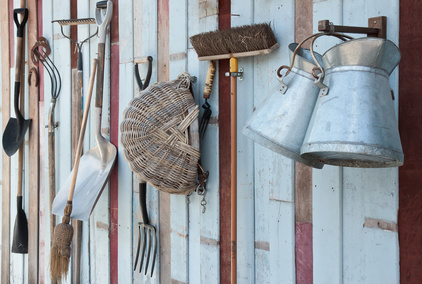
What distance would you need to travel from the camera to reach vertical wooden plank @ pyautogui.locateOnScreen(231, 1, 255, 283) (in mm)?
2244

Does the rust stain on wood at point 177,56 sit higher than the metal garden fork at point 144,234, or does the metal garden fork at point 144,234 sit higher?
the rust stain on wood at point 177,56

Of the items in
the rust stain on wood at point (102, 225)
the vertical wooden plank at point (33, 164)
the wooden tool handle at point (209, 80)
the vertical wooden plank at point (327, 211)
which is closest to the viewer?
the vertical wooden plank at point (327, 211)

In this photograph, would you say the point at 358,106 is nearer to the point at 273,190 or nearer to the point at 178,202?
the point at 273,190

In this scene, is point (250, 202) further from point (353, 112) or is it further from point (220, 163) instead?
point (353, 112)

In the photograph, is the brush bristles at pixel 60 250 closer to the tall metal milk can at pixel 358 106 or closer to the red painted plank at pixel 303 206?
the red painted plank at pixel 303 206

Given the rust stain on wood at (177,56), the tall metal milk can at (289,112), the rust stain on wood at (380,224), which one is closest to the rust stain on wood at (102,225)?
the rust stain on wood at (177,56)

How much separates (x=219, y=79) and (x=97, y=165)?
98 centimetres

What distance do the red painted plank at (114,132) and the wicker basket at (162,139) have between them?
0.58 metres

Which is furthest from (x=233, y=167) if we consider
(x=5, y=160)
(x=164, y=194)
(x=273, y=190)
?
(x=5, y=160)

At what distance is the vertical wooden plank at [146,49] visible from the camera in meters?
2.64

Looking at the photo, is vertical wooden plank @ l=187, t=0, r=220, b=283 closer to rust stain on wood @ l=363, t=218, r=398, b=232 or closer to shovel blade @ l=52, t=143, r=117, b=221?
shovel blade @ l=52, t=143, r=117, b=221

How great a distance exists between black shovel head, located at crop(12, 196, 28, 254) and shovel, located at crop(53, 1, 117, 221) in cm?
69

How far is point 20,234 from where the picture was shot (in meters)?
3.41

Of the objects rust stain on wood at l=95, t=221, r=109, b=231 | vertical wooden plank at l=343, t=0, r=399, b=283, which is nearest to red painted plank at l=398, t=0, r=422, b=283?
vertical wooden plank at l=343, t=0, r=399, b=283
